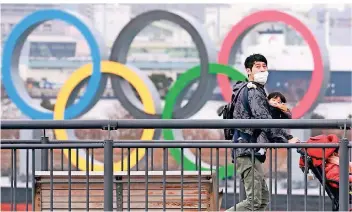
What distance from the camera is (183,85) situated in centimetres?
2217

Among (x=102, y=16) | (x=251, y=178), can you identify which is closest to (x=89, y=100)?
(x=251, y=178)

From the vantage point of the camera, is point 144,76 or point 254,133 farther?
point 144,76

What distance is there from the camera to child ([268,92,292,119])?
328 inches

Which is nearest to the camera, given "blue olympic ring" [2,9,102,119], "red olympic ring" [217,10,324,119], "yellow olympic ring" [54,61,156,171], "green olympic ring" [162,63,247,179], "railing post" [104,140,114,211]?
"railing post" [104,140,114,211]


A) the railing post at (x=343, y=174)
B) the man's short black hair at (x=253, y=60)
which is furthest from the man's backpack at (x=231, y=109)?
the railing post at (x=343, y=174)

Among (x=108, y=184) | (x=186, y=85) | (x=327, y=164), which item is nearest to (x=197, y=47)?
(x=186, y=85)

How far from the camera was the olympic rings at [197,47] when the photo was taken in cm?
2091

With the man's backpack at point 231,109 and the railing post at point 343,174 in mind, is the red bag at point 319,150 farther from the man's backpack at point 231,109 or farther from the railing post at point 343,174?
the man's backpack at point 231,109

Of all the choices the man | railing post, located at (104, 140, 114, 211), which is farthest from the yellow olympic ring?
railing post, located at (104, 140, 114, 211)

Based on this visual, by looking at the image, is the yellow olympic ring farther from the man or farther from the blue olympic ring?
the man

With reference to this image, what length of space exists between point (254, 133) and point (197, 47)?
13.7 meters

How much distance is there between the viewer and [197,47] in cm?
2120

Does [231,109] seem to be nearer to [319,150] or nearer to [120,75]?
[319,150]

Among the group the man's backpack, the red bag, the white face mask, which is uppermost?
the white face mask
